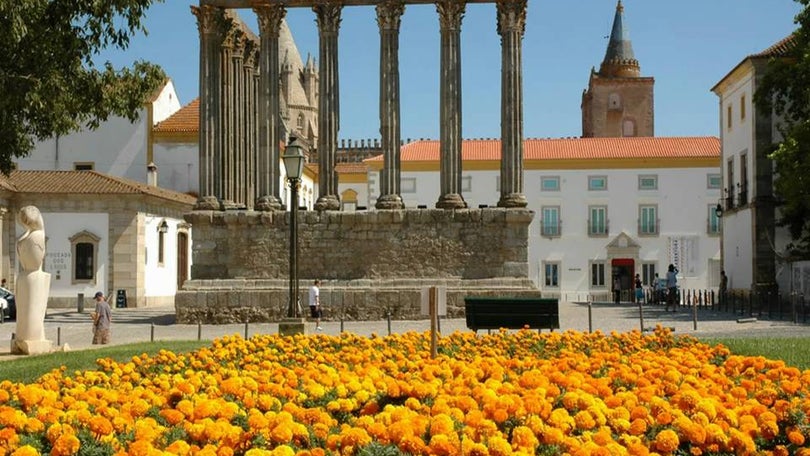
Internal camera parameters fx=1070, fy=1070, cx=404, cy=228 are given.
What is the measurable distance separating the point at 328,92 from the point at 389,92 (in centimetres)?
173

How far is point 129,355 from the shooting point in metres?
15.5

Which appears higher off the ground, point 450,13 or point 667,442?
point 450,13

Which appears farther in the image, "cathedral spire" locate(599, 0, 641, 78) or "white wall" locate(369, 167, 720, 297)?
"cathedral spire" locate(599, 0, 641, 78)

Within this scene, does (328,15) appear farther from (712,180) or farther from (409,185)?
(712,180)

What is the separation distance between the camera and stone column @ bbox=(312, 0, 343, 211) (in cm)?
3020

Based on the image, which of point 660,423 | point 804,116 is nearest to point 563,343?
point 660,423

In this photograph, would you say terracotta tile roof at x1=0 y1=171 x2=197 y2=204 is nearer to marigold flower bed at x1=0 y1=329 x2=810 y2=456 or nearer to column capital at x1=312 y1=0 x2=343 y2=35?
column capital at x1=312 y1=0 x2=343 y2=35

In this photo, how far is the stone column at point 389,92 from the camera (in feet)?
99.0

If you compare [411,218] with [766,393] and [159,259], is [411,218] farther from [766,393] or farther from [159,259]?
[766,393]

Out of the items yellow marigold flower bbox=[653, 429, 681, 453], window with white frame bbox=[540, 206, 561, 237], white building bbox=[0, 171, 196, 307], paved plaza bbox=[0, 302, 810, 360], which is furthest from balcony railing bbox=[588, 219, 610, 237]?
yellow marigold flower bbox=[653, 429, 681, 453]

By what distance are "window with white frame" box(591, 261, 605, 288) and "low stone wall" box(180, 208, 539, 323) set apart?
32547mm

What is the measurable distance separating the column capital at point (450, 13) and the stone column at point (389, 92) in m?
1.08

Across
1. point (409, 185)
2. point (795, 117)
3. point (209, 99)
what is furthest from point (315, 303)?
point (409, 185)

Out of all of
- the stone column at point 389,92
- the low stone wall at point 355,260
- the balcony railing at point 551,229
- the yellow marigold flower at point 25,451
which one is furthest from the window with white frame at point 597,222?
the yellow marigold flower at point 25,451
